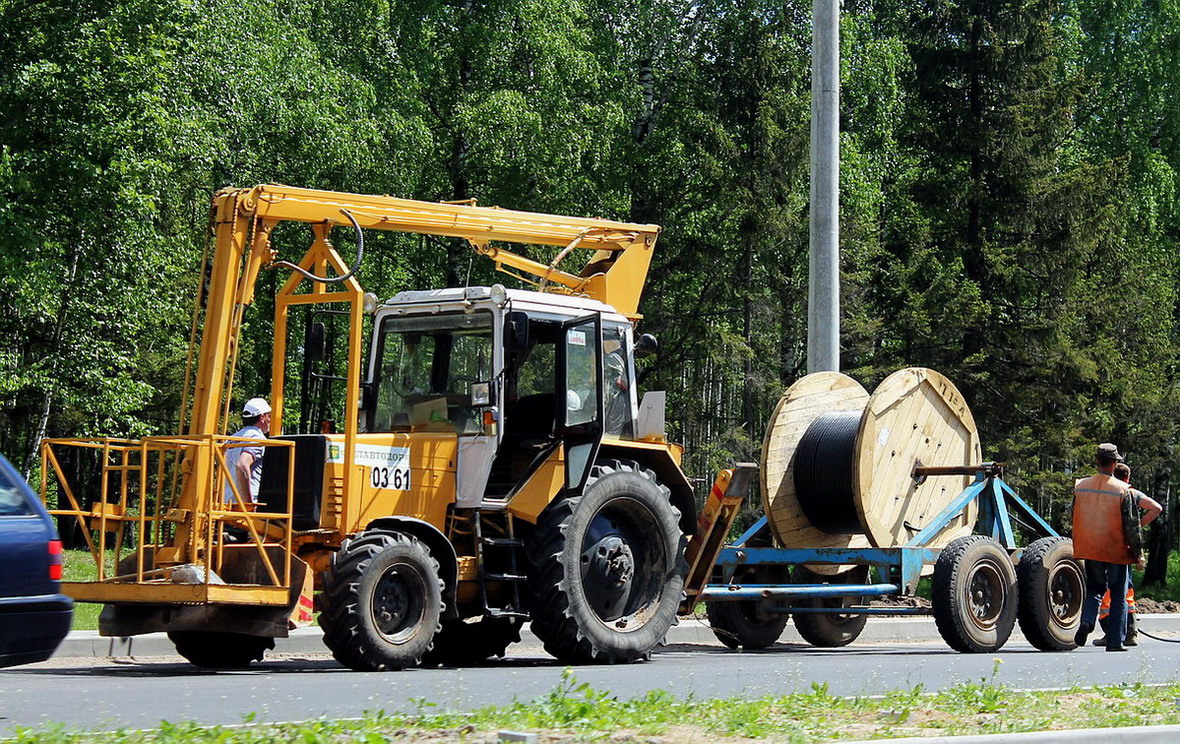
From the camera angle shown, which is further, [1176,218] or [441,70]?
[1176,218]

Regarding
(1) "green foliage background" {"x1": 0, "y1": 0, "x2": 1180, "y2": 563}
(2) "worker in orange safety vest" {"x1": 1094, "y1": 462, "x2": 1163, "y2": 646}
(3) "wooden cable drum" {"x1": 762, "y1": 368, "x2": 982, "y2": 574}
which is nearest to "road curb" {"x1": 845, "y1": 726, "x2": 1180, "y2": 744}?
(3) "wooden cable drum" {"x1": 762, "y1": 368, "x2": 982, "y2": 574}

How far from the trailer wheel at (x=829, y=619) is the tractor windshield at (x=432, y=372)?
184 inches

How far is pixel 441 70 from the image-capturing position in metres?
33.3

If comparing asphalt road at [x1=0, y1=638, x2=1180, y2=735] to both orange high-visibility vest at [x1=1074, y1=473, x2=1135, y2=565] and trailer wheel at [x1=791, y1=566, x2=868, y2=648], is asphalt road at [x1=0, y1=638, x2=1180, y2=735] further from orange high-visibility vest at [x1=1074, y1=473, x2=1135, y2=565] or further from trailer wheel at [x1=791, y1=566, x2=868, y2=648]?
orange high-visibility vest at [x1=1074, y1=473, x2=1135, y2=565]

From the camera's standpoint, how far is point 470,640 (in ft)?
46.1

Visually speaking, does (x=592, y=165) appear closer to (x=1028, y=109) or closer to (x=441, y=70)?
(x=441, y=70)

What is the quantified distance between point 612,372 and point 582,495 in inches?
57.9

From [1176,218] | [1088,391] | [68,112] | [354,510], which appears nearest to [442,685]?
[354,510]

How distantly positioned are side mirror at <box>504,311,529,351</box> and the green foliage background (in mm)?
13659

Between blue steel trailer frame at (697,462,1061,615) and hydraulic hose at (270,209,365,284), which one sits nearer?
hydraulic hose at (270,209,365,284)

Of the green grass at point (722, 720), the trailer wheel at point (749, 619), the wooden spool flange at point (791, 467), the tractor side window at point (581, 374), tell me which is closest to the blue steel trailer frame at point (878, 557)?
the trailer wheel at point (749, 619)

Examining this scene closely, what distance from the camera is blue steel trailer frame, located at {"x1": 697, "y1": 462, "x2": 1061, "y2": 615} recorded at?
15102 mm

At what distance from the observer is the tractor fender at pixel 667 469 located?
14.1 meters

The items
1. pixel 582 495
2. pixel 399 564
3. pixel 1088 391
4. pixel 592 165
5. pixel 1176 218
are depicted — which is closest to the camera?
pixel 399 564
